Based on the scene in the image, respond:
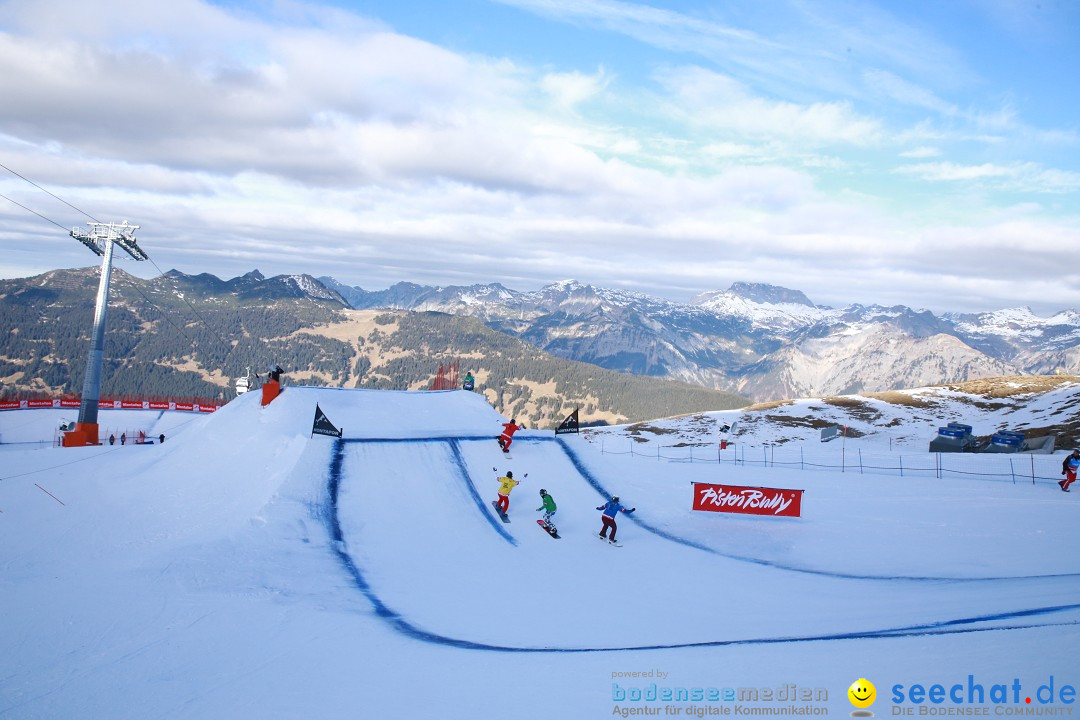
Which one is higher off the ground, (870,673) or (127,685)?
(870,673)

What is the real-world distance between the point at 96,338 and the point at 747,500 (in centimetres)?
3410

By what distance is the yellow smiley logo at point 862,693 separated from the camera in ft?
26.9

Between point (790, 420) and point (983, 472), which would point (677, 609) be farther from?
point (790, 420)

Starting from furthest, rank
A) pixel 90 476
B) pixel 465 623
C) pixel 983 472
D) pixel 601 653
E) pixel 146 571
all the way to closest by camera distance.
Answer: pixel 983 472, pixel 90 476, pixel 146 571, pixel 465 623, pixel 601 653

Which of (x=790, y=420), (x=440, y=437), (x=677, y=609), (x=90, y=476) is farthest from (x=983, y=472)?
(x=790, y=420)

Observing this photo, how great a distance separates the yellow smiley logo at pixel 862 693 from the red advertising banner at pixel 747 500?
1427cm

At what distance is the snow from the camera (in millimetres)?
9305

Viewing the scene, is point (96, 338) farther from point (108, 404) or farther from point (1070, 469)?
point (1070, 469)

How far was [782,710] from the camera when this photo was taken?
8.30 metres

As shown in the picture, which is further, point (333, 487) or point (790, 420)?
point (790, 420)

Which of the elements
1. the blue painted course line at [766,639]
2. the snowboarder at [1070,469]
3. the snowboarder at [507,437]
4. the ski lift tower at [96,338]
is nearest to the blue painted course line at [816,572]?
the blue painted course line at [766,639]

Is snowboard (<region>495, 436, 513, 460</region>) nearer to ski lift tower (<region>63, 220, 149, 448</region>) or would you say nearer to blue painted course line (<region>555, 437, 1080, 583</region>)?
blue painted course line (<region>555, 437, 1080, 583</region>)

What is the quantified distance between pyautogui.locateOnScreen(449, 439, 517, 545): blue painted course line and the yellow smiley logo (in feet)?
38.2

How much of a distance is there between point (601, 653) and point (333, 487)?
11.9 metres
